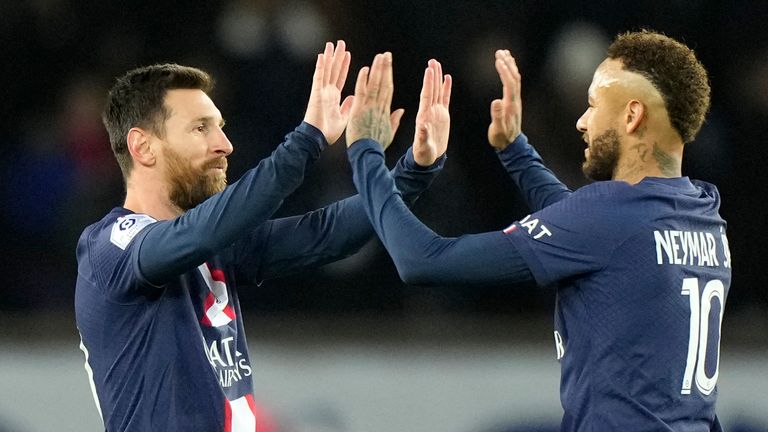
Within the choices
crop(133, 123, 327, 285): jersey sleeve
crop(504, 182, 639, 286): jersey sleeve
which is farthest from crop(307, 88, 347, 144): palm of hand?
crop(504, 182, 639, 286): jersey sleeve

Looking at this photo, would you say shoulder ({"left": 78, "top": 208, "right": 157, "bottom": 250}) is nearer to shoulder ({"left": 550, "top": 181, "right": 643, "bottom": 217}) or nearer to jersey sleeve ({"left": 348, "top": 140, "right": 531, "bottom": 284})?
jersey sleeve ({"left": 348, "top": 140, "right": 531, "bottom": 284})

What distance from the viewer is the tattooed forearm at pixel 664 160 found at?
9.93 ft

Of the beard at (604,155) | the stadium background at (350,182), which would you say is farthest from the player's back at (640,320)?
the stadium background at (350,182)

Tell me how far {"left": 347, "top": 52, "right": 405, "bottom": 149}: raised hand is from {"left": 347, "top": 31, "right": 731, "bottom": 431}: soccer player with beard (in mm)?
117

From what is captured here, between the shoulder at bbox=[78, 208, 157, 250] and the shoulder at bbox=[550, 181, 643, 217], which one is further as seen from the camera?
the shoulder at bbox=[78, 208, 157, 250]

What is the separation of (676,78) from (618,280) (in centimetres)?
58

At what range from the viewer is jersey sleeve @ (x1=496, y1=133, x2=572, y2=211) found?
3.50 meters

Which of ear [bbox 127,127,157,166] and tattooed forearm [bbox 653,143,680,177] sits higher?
ear [bbox 127,127,157,166]

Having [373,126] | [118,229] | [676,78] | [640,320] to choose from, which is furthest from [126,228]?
[676,78]

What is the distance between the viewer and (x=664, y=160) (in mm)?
3029

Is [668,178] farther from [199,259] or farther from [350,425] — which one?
[350,425]

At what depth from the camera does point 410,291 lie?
6.03 m

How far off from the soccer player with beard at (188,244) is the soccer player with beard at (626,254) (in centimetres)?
32

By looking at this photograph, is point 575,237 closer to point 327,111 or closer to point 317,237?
point 327,111
